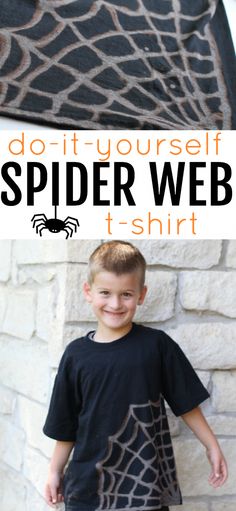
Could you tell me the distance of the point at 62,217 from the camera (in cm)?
242

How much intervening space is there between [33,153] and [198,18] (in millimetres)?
1132

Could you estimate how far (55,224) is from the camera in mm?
2387

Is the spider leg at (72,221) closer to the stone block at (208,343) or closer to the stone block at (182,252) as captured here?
the stone block at (182,252)

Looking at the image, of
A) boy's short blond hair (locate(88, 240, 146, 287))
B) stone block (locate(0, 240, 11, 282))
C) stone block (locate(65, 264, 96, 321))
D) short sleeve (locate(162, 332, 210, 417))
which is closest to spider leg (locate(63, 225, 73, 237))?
stone block (locate(65, 264, 96, 321))

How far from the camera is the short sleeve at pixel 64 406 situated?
2.04m

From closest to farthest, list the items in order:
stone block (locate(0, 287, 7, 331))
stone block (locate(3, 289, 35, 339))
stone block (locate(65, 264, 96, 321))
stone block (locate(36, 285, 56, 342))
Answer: stone block (locate(65, 264, 96, 321)) → stone block (locate(36, 285, 56, 342)) → stone block (locate(3, 289, 35, 339)) → stone block (locate(0, 287, 7, 331))

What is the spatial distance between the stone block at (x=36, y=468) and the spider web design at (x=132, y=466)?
43cm

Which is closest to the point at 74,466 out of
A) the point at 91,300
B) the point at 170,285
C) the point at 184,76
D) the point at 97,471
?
the point at 97,471

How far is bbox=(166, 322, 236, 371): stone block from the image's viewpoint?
7.71ft

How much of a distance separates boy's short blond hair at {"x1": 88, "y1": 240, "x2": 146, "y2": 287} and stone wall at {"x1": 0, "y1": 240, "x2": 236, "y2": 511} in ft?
0.61

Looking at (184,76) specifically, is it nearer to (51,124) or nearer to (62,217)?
(51,124)

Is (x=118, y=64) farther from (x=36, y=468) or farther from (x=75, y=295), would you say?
(x=36, y=468)

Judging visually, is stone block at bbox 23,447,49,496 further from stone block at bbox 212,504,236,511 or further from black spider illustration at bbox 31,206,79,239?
black spider illustration at bbox 31,206,79,239

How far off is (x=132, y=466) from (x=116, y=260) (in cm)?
59
